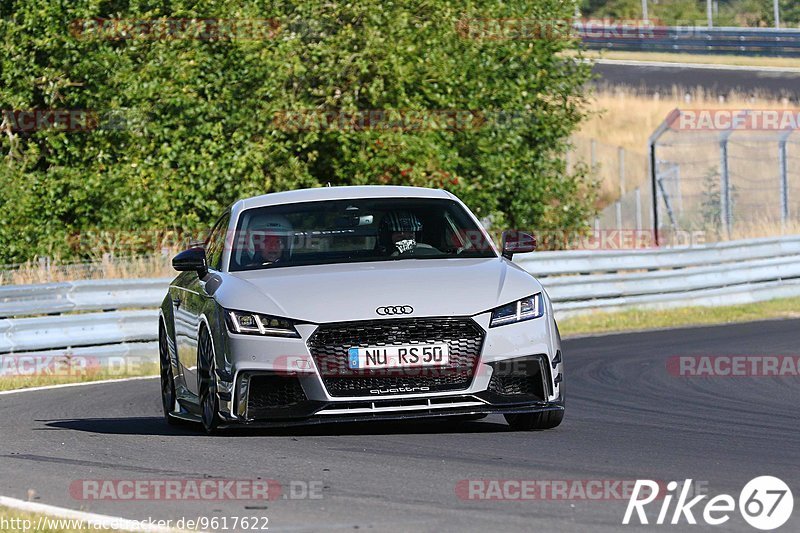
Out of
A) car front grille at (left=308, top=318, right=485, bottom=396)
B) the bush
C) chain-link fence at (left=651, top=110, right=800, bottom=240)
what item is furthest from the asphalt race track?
chain-link fence at (left=651, top=110, right=800, bottom=240)

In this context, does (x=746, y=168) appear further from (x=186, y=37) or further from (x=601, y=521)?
(x=601, y=521)

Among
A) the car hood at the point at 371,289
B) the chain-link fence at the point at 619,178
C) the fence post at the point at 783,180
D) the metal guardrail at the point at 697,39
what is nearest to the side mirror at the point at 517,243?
the car hood at the point at 371,289

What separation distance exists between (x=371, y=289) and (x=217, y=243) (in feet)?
6.84

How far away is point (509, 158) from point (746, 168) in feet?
64.8

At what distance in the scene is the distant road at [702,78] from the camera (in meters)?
49.5

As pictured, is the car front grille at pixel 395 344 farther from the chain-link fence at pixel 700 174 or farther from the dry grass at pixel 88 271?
the chain-link fence at pixel 700 174

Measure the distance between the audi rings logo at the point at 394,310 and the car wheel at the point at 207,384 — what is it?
42.3 inches

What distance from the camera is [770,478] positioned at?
22.6ft

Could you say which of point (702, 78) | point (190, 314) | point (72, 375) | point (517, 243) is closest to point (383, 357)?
point (517, 243)

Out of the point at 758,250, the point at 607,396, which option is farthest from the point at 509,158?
the point at 607,396

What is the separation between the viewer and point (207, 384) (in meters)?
8.98

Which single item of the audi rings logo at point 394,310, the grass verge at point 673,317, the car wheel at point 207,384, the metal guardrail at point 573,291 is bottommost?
the grass verge at point 673,317

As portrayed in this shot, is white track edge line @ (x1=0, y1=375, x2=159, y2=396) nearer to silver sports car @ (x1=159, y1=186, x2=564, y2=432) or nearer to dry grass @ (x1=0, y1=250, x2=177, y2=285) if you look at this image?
silver sports car @ (x1=159, y1=186, x2=564, y2=432)

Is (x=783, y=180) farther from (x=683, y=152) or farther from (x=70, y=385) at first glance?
(x=683, y=152)
